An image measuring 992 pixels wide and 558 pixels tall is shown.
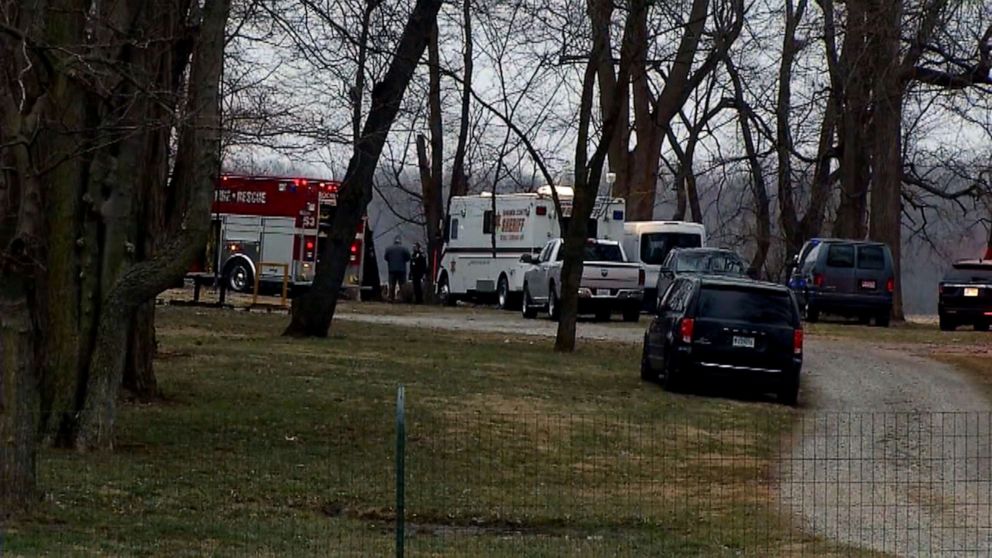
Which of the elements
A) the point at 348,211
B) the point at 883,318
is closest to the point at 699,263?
the point at 883,318

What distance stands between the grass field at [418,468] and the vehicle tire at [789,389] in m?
0.38

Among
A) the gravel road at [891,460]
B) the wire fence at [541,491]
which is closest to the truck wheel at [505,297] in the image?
the gravel road at [891,460]

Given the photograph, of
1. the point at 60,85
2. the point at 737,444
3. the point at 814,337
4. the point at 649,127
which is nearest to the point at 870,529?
the point at 737,444

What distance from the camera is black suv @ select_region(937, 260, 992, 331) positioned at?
1559 inches

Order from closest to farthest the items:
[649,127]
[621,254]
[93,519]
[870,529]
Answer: [93,519]
[870,529]
[621,254]
[649,127]

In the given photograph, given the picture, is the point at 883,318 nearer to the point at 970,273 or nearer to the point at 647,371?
the point at 970,273

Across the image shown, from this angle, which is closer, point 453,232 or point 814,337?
point 814,337

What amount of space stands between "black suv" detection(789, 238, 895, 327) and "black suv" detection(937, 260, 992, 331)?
129cm

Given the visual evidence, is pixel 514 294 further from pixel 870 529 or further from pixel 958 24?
pixel 870 529

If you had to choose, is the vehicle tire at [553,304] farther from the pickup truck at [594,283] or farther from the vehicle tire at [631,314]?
the vehicle tire at [631,314]

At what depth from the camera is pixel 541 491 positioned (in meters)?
15.2

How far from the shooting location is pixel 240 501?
13.9m

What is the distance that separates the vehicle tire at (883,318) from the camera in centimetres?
4099

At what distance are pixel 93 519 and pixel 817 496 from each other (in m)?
6.03
